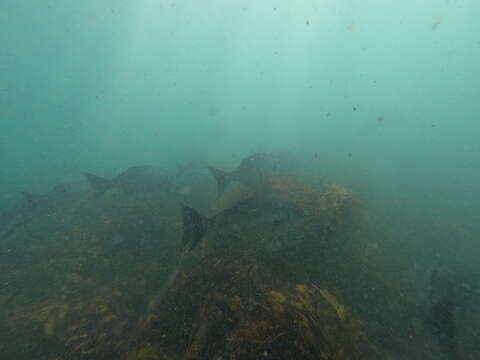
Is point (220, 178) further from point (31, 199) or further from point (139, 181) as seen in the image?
point (31, 199)

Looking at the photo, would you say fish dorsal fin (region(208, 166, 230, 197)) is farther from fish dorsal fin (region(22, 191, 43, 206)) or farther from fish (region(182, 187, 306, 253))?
fish dorsal fin (region(22, 191, 43, 206))

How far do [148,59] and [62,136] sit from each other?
11138 cm

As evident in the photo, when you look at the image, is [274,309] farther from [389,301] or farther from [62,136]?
[62,136]

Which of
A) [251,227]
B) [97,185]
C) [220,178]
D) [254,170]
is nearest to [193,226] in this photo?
[251,227]

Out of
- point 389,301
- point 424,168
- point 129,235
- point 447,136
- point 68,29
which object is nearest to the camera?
point 389,301

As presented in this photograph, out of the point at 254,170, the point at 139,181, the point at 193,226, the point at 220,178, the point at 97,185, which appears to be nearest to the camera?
the point at 193,226

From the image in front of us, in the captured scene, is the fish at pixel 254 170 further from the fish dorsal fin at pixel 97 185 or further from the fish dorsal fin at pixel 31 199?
the fish dorsal fin at pixel 31 199

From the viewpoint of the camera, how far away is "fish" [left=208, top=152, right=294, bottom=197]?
12867mm

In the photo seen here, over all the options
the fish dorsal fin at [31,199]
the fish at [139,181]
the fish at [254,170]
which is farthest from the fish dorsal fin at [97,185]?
the fish at [254,170]

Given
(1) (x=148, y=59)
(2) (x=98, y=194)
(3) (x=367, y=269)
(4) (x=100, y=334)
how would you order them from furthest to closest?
(1) (x=148, y=59), (2) (x=98, y=194), (3) (x=367, y=269), (4) (x=100, y=334)

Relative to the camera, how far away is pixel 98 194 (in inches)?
579

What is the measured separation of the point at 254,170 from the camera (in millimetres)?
15391

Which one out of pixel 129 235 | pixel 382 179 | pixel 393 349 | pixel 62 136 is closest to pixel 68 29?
pixel 62 136

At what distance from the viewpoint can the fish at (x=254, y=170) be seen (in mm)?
12867
